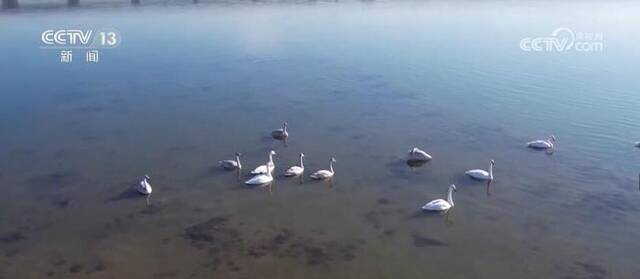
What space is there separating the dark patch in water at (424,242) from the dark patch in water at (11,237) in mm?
12651

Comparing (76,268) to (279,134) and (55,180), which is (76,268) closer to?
(55,180)

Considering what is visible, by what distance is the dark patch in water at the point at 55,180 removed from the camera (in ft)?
79.7

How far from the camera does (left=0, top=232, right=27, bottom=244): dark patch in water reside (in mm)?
20158

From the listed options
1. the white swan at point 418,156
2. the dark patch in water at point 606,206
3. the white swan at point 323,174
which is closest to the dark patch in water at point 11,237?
the white swan at point 323,174

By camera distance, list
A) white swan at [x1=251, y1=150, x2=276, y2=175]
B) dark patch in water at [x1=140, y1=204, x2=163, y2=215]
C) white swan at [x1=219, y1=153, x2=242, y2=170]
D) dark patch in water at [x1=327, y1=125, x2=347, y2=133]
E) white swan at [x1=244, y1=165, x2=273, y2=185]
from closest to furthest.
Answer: dark patch in water at [x1=140, y1=204, x2=163, y2=215] → white swan at [x1=244, y1=165, x2=273, y2=185] → white swan at [x1=251, y1=150, x2=276, y2=175] → white swan at [x1=219, y1=153, x2=242, y2=170] → dark patch in water at [x1=327, y1=125, x2=347, y2=133]

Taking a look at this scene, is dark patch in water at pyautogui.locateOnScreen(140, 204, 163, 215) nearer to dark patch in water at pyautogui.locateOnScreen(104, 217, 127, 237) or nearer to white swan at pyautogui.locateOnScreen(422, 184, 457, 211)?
dark patch in water at pyautogui.locateOnScreen(104, 217, 127, 237)

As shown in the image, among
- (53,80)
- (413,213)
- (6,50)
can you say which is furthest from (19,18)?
(413,213)

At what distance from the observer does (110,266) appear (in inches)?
739

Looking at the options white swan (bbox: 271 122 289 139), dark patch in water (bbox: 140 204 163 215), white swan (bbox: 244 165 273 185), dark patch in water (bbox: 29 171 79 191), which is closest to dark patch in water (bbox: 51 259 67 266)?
dark patch in water (bbox: 140 204 163 215)

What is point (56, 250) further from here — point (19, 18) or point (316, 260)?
point (19, 18)

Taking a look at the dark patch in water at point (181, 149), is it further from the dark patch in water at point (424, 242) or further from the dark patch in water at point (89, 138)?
the dark patch in water at point (424, 242)

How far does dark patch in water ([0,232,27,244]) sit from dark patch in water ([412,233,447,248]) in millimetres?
12651

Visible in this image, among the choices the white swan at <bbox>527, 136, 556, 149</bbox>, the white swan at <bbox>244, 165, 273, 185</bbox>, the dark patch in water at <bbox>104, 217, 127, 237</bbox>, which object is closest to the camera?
the dark patch in water at <bbox>104, 217, 127, 237</bbox>

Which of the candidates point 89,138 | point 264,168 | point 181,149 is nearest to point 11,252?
point 264,168
